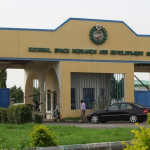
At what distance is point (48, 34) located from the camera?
28547mm

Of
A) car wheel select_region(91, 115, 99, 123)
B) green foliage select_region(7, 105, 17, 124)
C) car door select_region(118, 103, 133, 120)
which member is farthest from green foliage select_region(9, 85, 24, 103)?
green foliage select_region(7, 105, 17, 124)

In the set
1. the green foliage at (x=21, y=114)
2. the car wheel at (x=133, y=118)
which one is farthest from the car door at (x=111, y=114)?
the green foliage at (x=21, y=114)

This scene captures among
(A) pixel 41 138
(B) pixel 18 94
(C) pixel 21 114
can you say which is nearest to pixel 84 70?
(C) pixel 21 114

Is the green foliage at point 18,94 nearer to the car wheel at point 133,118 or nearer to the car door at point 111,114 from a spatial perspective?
the car door at point 111,114

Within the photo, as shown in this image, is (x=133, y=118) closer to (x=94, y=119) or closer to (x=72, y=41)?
(x=94, y=119)

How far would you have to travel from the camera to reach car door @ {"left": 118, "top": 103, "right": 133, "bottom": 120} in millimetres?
25359

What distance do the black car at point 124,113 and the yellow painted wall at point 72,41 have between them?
→ 17.2 feet

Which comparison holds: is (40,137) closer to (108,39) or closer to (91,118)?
(91,118)

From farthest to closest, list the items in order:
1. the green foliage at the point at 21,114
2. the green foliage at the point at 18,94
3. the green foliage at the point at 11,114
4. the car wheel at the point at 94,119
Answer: the green foliage at the point at 18,94 < the car wheel at the point at 94,119 < the green foliage at the point at 11,114 < the green foliage at the point at 21,114

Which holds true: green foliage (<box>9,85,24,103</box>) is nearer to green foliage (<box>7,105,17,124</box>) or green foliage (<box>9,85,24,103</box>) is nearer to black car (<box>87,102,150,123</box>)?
black car (<box>87,102,150,123</box>)

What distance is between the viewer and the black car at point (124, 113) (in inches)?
992

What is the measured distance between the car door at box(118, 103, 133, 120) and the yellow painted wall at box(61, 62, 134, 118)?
438 centimetres

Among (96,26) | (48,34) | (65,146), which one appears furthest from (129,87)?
(65,146)

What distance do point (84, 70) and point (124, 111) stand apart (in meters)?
5.16
